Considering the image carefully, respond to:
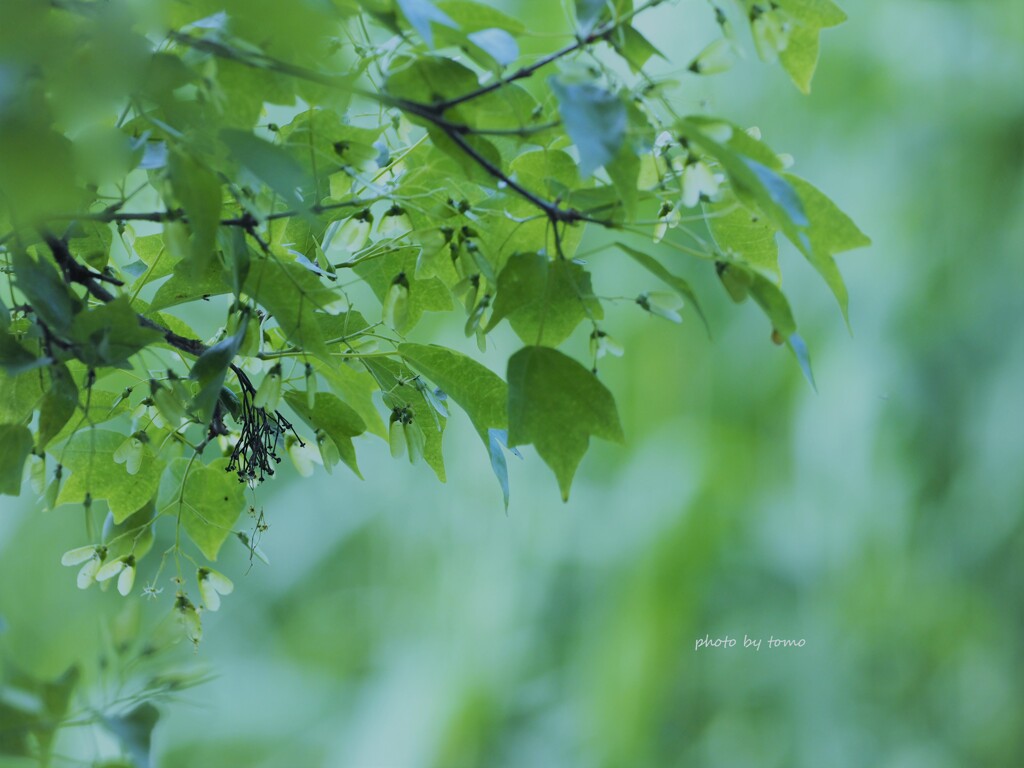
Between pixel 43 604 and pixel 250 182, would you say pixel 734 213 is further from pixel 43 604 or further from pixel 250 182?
pixel 43 604

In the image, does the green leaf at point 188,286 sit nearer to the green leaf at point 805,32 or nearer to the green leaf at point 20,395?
the green leaf at point 20,395

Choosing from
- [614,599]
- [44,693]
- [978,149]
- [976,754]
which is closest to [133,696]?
[44,693]

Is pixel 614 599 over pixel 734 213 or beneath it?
beneath

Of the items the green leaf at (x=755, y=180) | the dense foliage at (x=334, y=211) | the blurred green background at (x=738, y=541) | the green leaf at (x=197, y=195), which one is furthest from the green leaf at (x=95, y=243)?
the blurred green background at (x=738, y=541)

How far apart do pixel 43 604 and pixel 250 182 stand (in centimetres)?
178

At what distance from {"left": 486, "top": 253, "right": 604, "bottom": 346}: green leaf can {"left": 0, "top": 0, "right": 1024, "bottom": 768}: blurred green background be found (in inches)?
53.0

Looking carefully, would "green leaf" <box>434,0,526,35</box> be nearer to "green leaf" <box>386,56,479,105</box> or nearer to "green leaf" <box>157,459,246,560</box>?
"green leaf" <box>386,56,479,105</box>

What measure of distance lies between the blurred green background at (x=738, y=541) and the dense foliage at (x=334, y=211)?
1.31m

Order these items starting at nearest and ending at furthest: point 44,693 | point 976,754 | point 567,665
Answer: point 44,693
point 976,754
point 567,665

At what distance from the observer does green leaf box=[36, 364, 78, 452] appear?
0.97 ft

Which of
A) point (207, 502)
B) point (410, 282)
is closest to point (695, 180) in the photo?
point (410, 282)

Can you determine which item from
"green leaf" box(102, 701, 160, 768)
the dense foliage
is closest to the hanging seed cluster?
the dense foliage

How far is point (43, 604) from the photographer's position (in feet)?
6.01

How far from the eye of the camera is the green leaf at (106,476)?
386mm
